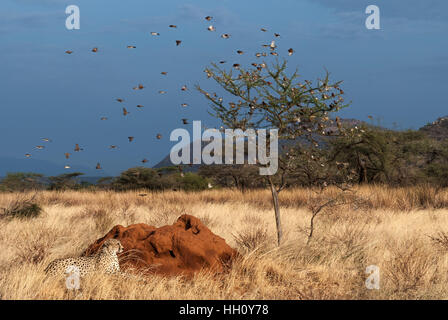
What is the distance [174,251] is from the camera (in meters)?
6.90

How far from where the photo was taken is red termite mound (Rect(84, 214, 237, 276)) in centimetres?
672

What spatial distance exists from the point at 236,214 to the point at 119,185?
739 inches

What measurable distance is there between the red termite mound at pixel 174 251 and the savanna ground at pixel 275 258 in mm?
301

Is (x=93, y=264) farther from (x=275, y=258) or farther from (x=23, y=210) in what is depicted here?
(x=23, y=210)

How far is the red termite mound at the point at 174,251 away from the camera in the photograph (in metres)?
6.72

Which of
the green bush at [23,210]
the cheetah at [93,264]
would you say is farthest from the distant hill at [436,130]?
the cheetah at [93,264]

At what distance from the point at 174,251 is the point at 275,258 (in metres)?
1.50

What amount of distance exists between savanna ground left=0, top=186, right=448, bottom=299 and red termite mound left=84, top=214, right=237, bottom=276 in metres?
0.30

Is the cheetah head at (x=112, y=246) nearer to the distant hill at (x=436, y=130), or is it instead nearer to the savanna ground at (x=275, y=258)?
the savanna ground at (x=275, y=258)

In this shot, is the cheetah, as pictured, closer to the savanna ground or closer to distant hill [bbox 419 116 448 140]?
the savanna ground

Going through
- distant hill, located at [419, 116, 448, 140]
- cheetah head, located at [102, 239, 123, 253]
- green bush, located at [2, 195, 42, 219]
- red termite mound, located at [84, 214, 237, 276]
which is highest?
distant hill, located at [419, 116, 448, 140]

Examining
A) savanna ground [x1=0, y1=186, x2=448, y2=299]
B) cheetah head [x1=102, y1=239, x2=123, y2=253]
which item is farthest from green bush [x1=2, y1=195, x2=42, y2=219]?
cheetah head [x1=102, y1=239, x2=123, y2=253]

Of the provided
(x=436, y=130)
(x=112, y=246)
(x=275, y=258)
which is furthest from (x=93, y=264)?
(x=436, y=130)

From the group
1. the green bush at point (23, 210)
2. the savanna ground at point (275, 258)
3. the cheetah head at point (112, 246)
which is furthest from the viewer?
the green bush at point (23, 210)
